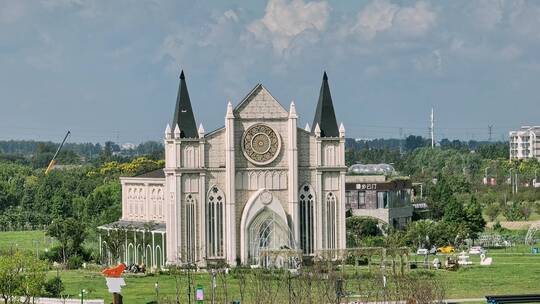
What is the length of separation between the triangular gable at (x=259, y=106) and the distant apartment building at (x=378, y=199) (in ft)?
122

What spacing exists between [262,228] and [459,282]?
1543 cm

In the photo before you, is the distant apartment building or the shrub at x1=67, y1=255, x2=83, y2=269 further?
the distant apartment building

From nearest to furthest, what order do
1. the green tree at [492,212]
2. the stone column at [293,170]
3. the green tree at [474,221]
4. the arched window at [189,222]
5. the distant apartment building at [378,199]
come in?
1. the arched window at [189,222]
2. the stone column at [293,170]
3. the green tree at [474,221]
4. the distant apartment building at [378,199]
5. the green tree at [492,212]

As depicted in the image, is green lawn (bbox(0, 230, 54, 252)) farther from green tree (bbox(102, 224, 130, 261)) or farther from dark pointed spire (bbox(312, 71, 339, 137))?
dark pointed spire (bbox(312, 71, 339, 137))

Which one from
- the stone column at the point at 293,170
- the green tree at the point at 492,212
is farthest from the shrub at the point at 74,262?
the green tree at the point at 492,212

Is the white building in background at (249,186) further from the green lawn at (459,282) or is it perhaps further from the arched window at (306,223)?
the green lawn at (459,282)

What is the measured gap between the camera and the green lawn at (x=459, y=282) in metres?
67.4

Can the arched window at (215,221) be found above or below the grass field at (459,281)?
above

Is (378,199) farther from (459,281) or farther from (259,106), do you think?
(459,281)

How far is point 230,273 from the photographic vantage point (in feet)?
261

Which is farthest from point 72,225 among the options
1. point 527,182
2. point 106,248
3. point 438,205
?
point 527,182

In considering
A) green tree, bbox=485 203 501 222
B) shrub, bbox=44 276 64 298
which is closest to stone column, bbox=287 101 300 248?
A: shrub, bbox=44 276 64 298

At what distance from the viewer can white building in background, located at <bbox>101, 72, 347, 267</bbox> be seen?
82.9 meters

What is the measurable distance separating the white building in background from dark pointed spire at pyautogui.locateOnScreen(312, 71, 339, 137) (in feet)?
0.18
